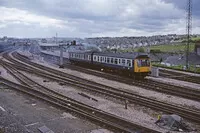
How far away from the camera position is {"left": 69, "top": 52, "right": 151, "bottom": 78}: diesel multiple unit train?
2752cm

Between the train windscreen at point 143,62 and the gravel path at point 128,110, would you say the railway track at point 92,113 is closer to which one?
the gravel path at point 128,110

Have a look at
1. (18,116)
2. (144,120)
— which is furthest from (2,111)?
(144,120)

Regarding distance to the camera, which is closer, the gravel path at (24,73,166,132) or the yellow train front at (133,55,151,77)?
the gravel path at (24,73,166,132)

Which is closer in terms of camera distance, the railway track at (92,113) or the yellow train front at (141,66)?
the railway track at (92,113)

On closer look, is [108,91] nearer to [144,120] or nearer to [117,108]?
[117,108]

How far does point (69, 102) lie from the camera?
57.0 ft

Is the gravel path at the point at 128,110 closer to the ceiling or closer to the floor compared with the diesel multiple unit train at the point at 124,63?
closer to the floor

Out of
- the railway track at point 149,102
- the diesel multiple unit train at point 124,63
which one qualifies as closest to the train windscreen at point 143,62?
the diesel multiple unit train at point 124,63

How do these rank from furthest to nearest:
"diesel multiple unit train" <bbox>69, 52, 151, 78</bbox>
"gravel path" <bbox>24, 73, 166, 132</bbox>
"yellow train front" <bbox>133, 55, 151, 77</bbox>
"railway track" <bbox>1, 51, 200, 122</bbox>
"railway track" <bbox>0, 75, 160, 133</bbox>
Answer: "diesel multiple unit train" <bbox>69, 52, 151, 78</bbox> < "yellow train front" <bbox>133, 55, 151, 77</bbox> < "railway track" <bbox>1, 51, 200, 122</bbox> < "gravel path" <bbox>24, 73, 166, 132</bbox> < "railway track" <bbox>0, 75, 160, 133</bbox>

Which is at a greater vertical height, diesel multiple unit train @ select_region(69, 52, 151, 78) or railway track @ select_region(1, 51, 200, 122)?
diesel multiple unit train @ select_region(69, 52, 151, 78)

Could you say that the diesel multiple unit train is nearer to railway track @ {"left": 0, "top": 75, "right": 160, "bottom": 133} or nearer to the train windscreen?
the train windscreen

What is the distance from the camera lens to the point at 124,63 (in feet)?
94.2

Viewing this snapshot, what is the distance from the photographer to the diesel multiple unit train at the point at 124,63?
2752 cm

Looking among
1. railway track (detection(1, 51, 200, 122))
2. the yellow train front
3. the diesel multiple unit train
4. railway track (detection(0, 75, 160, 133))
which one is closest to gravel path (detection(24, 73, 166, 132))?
railway track (detection(1, 51, 200, 122))
